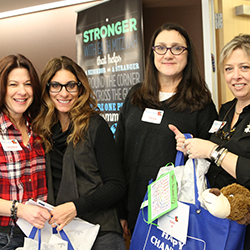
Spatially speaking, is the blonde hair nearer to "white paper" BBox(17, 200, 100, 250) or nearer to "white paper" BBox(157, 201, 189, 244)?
"white paper" BBox(157, 201, 189, 244)

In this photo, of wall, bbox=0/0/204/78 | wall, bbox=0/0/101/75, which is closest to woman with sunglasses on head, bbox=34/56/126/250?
wall, bbox=0/0/204/78

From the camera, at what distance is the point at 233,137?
136cm

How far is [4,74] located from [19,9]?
4.30 m

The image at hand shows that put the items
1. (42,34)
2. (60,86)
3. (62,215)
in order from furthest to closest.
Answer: (42,34)
(60,86)
(62,215)

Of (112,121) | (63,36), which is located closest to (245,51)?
(112,121)

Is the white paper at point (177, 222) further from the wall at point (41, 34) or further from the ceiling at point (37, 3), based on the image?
the wall at point (41, 34)

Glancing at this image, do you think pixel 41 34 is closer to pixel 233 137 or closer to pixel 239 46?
pixel 239 46

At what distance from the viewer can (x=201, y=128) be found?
1.71 metres

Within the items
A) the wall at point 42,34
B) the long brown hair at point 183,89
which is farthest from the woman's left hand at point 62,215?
the wall at point 42,34

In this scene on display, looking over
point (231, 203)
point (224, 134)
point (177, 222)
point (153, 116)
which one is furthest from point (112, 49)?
point (231, 203)

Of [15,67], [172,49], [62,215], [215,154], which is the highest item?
[172,49]

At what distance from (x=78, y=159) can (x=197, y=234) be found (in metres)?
0.66

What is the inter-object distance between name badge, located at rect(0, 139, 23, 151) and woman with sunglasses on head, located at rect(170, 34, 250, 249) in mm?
825

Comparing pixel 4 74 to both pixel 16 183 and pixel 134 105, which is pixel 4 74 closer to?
pixel 16 183
